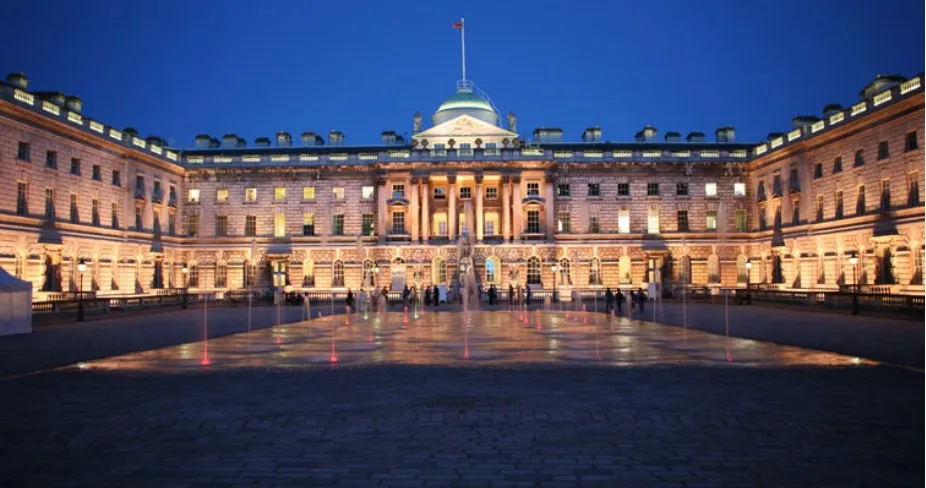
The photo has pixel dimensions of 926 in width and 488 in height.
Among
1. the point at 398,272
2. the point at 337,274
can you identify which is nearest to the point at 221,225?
the point at 337,274

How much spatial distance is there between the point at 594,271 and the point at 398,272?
18524 millimetres

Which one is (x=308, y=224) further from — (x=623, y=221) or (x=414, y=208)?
(x=623, y=221)

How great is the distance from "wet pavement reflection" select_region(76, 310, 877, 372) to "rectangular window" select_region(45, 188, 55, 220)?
94.3 feet

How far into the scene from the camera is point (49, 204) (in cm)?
4888

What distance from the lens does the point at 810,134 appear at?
56875 mm

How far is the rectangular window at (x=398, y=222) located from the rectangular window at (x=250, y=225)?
13588 millimetres

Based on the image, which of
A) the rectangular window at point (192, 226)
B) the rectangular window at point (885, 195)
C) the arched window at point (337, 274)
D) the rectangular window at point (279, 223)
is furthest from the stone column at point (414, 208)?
the rectangular window at point (885, 195)

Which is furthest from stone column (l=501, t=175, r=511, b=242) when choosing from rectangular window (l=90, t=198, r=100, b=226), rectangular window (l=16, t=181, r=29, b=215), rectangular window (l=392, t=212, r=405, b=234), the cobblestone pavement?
the cobblestone pavement

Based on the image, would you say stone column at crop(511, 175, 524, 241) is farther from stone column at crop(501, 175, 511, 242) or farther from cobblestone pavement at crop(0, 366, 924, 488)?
cobblestone pavement at crop(0, 366, 924, 488)

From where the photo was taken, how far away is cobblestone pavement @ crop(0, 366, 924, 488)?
7371 mm

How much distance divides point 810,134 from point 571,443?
183 feet

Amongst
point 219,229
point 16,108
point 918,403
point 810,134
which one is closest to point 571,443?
point 918,403

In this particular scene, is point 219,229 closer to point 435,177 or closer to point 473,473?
point 435,177

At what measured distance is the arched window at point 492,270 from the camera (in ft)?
223
